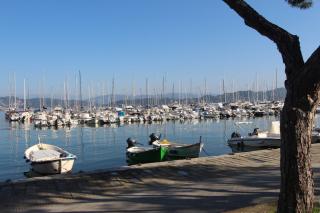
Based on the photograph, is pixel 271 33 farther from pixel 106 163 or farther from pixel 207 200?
pixel 106 163

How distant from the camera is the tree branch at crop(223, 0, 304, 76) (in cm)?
737

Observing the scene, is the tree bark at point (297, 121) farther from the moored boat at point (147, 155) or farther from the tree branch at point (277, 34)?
the moored boat at point (147, 155)

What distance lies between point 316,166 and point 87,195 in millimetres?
7765

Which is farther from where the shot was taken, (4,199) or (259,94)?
(259,94)

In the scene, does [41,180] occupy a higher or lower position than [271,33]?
lower

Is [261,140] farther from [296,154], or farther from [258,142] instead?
[296,154]

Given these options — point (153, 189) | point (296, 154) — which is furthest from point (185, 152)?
point (296, 154)

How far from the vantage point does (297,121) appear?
7.11 meters

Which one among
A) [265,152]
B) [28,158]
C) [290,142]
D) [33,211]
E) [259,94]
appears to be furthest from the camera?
[259,94]

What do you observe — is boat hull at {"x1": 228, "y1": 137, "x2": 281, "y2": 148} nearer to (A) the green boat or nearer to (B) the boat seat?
(A) the green boat

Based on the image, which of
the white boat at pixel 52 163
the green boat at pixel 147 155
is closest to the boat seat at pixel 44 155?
the white boat at pixel 52 163

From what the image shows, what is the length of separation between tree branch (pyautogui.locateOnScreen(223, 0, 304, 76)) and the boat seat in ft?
63.7

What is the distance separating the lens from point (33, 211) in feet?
32.4

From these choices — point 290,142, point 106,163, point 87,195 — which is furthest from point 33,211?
point 106,163
